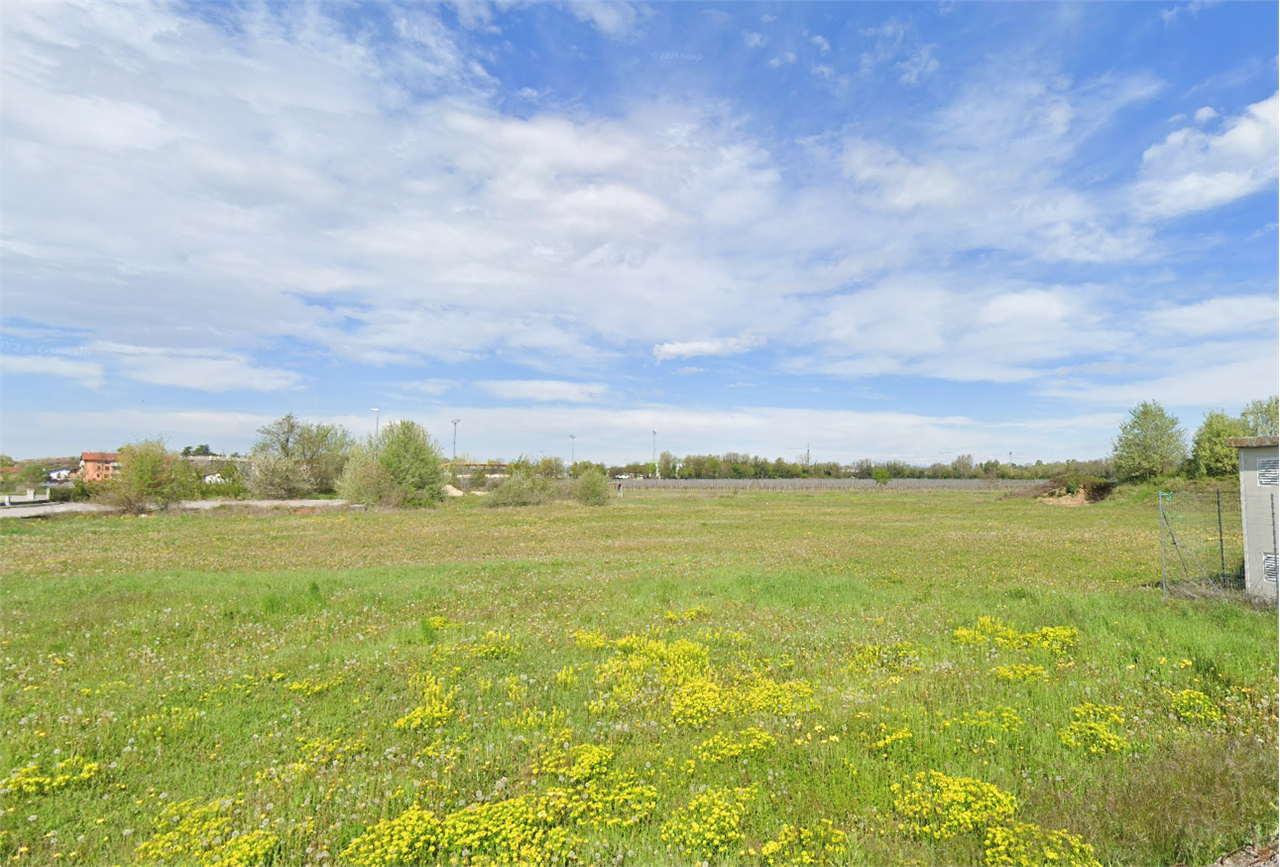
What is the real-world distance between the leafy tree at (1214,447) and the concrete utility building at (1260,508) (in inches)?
2249

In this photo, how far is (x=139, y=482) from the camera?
47.4 meters

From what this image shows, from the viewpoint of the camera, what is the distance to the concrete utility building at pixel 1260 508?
12555 mm

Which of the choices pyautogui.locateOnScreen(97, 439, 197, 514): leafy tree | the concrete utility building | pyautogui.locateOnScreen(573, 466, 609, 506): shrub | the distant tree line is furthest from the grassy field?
the distant tree line

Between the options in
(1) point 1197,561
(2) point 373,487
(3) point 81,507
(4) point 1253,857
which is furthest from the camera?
(2) point 373,487

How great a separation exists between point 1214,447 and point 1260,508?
5947 cm

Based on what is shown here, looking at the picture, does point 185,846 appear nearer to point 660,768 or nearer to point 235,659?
point 660,768

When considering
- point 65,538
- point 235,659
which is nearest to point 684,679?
point 235,659

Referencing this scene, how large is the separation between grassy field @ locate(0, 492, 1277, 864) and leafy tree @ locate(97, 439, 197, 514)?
37.8 meters

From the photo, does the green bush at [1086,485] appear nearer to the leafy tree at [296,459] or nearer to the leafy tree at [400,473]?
the leafy tree at [400,473]

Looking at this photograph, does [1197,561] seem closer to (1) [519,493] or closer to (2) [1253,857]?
(2) [1253,857]

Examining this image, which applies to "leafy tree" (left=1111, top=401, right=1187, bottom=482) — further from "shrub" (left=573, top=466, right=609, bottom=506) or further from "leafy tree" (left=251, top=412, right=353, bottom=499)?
"leafy tree" (left=251, top=412, right=353, bottom=499)

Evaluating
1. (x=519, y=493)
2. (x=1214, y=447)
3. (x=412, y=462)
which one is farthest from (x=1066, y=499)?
(x=412, y=462)

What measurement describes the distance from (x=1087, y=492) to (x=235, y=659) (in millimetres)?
78451

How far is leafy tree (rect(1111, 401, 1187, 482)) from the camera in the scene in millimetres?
62750
